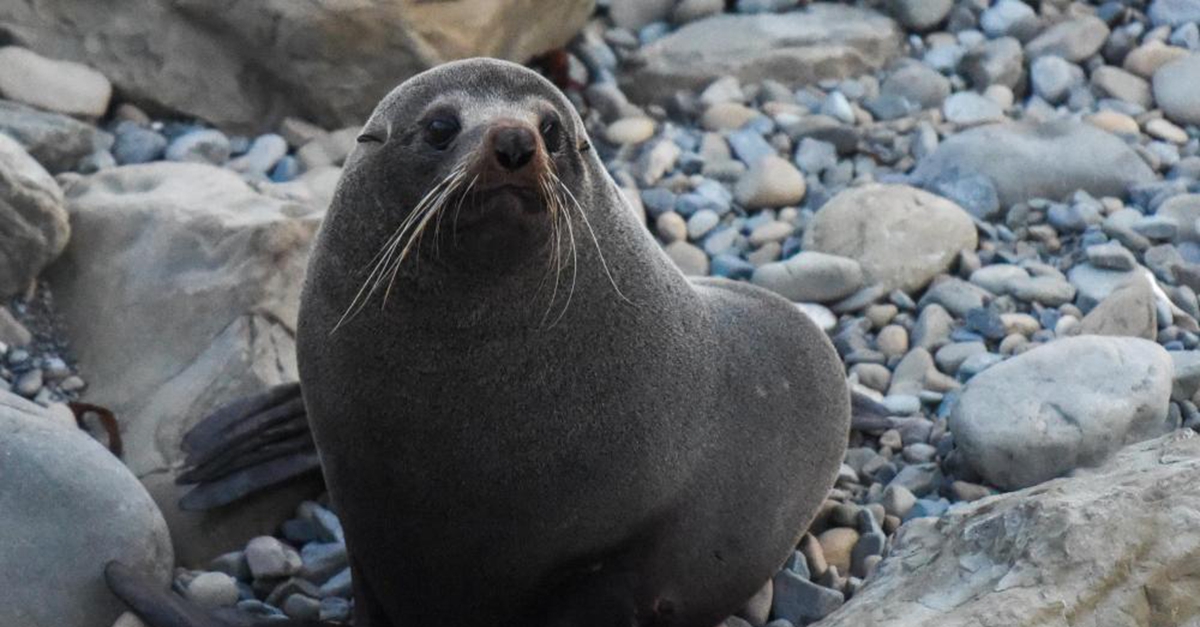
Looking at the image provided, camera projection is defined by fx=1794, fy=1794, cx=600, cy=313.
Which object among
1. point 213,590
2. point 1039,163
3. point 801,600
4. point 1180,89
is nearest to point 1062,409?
point 801,600

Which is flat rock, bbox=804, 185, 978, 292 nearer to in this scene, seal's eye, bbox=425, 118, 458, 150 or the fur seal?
the fur seal

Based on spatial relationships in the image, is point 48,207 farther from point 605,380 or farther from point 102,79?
point 605,380

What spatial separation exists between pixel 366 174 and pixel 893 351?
2.79 metres

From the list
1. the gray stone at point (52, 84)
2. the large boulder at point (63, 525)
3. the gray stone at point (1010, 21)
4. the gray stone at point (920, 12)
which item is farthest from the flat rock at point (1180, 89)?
the large boulder at point (63, 525)

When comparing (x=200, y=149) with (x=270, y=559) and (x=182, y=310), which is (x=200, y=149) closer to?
(x=182, y=310)

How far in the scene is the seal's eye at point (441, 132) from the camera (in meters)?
4.43

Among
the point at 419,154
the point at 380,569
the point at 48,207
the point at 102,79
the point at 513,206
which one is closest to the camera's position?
the point at 513,206

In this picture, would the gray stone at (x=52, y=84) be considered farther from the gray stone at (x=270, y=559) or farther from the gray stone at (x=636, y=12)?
the gray stone at (x=270, y=559)

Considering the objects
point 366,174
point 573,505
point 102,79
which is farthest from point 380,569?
point 102,79

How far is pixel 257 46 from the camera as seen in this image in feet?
26.3

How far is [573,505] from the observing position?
4.63 m

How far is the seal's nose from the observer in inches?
159

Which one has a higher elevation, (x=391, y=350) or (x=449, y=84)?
(x=449, y=84)

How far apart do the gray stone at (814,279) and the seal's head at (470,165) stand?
7.87 ft
